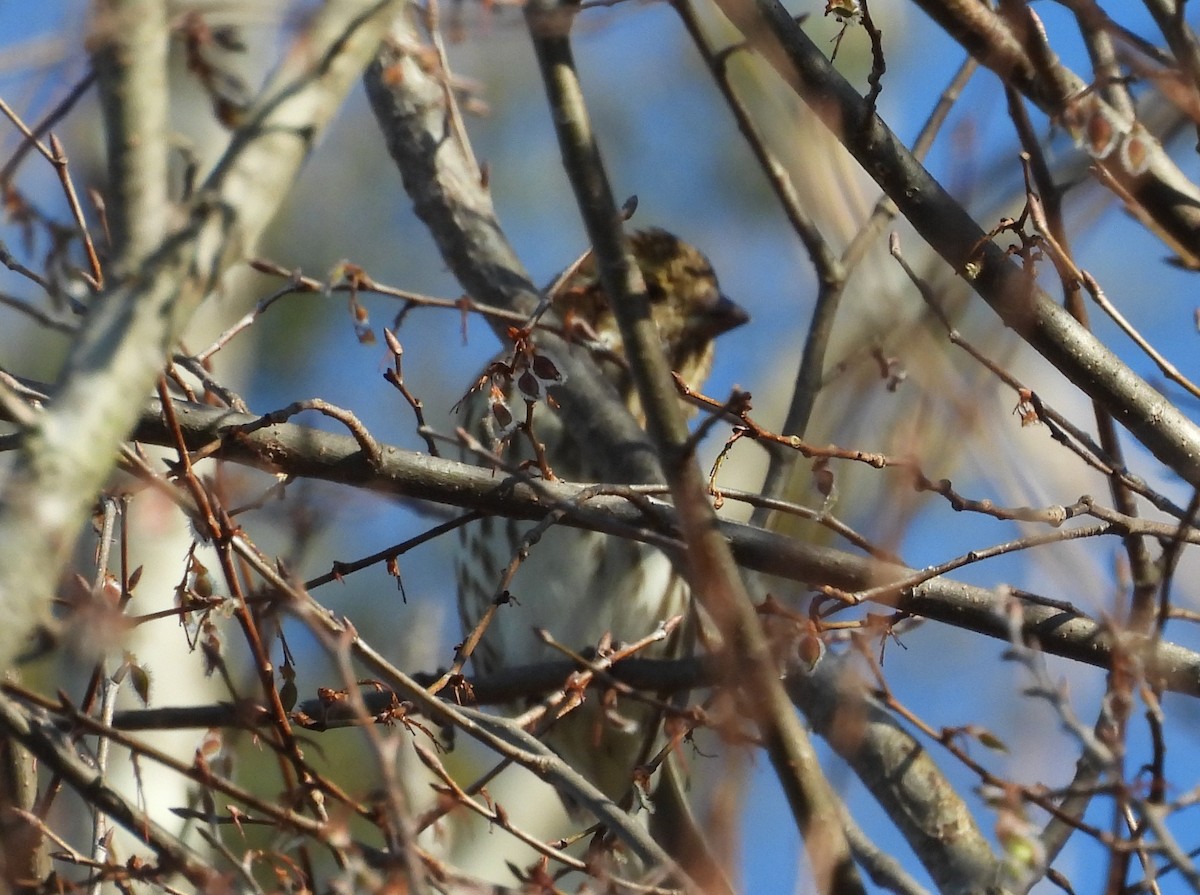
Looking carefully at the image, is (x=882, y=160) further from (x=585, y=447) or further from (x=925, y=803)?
(x=585, y=447)

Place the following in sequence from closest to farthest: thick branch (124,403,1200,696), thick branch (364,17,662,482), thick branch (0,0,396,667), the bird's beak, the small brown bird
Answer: thick branch (0,0,396,667), thick branch (124,403,1200,696), thick branch (364,17,662,482), the small brown bird, the bird's beak

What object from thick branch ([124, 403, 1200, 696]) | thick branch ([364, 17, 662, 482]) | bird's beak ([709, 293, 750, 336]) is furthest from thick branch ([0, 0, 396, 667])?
bird's beak ([709, 293, 750, 336])

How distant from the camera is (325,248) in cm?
1235

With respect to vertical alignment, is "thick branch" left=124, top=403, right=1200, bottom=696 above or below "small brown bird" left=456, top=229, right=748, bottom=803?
below

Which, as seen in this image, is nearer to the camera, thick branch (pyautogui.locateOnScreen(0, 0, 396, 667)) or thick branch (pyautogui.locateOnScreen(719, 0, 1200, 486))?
thick branch (pyautogui.locateOnScreen(0, 0, 396, 667))

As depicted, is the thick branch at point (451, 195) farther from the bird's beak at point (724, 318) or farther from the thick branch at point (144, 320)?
the thick branch at point (144, 320)

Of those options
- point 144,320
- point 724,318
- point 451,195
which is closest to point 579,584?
point 724,318

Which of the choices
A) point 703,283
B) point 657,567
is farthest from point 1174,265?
point 703,283

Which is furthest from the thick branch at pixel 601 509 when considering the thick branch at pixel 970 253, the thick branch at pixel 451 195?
the thick branch at pixel 451 195

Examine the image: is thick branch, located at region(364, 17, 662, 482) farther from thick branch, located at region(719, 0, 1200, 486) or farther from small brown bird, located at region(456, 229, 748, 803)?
thick branch, located at region(719, 0, 1200, 486)

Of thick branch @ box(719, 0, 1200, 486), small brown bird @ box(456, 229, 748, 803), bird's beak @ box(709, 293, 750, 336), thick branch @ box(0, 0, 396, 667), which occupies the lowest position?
thick branch @ box(0, 0, 396, 667)

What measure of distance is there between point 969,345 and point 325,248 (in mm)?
10416

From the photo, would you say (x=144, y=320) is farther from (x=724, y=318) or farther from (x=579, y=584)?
(x=724, y=318)

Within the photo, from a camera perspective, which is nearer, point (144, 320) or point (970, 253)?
point (144, 320)
